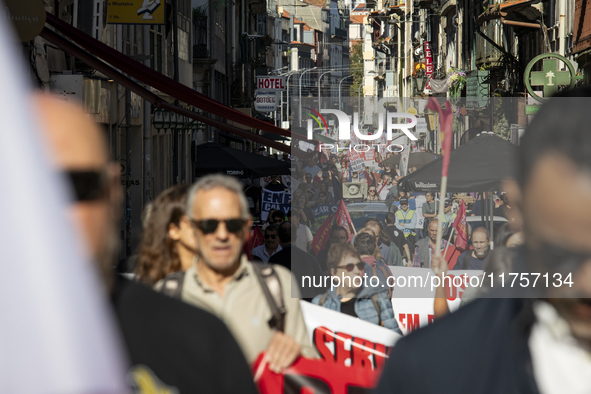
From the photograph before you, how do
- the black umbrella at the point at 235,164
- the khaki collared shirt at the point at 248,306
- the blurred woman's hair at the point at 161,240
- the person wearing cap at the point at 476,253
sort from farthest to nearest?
the black umbrella at the point at 235,164
the person wearing cap at the point at 476,253
the blurred woman's hair at the point at 161,240
the khaki collared shirt at the point at 248,306

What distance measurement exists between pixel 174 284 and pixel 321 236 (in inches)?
181

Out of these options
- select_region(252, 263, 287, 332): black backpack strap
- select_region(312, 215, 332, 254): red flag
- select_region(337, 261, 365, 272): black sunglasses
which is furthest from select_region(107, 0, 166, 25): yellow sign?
select_region(252, 263, 287, 332): black backpack strap

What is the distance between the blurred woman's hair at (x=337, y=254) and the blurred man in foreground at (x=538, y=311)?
14.2 feet

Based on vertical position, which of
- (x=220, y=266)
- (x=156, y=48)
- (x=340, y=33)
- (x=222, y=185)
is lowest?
(x=220, y=266)

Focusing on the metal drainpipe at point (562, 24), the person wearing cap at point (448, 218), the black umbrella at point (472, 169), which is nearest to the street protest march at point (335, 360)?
the person wearing cap at point (448, 218)

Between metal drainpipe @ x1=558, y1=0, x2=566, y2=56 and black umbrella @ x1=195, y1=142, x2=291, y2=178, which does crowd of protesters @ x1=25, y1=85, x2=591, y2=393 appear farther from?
metal drainpipe @ x1=558, y1=0, x2=566, y2=56

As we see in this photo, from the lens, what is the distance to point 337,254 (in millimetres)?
5629

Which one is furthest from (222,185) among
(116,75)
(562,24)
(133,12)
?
(562,24)

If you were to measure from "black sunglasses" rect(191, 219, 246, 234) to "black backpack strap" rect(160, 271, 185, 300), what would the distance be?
0.21 metres

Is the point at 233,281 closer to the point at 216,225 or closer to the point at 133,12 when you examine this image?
the point at 216,225

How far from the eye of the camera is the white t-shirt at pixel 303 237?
732 cm

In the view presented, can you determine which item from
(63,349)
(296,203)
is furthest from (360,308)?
(63,349)

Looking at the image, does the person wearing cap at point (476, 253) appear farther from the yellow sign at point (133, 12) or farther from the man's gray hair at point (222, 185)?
the yellow sign at point (133, 12)

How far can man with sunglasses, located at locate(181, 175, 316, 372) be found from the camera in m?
2.74
